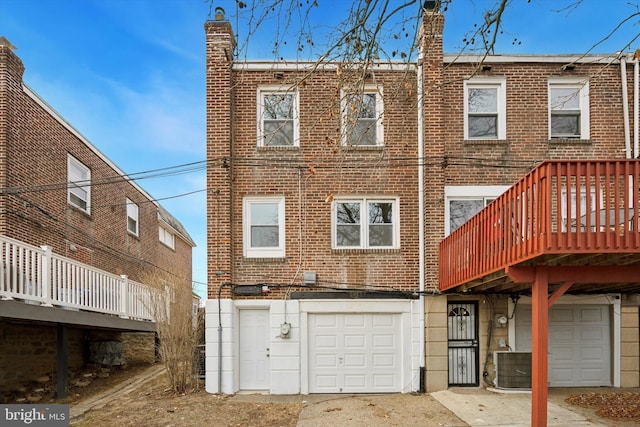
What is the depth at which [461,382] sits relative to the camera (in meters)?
10.7

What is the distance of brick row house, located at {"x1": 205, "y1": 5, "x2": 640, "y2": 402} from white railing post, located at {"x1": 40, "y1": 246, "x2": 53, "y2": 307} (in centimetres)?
321

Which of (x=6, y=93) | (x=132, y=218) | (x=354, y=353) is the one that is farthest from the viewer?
(x=132, y=218)

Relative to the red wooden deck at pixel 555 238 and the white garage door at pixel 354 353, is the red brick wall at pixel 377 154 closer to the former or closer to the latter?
the white garage door at pixel 354 353

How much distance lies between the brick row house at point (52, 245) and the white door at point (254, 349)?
2149mm

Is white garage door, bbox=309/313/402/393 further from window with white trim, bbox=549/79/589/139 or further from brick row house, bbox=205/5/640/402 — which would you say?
window with white trim, bbox=549/79/589/139

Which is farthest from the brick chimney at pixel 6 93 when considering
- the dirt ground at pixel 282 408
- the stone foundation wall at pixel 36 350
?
the dirt ground at pixel 282 408

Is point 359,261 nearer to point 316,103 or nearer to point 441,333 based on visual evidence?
point 441,333

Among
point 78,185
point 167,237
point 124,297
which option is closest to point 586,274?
point 124,297

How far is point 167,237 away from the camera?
2275 cm

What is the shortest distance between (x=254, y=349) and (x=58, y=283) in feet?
14.5

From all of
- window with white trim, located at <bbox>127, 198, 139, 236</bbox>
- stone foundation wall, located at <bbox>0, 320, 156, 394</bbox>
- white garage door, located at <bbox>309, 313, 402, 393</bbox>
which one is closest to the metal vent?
white garage door, located at <bbox>309, 313, 402, 393</bbox>

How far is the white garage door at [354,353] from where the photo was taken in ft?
35.4

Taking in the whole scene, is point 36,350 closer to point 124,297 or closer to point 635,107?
point 124,297

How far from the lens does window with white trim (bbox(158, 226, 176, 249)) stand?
71.4 ft
